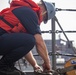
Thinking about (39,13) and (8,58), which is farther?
(39,13)

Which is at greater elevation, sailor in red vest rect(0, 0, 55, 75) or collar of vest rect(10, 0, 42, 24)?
collar of vest rect(10, 0, 42, 24)

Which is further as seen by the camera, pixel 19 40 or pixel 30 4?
pixel 30 4

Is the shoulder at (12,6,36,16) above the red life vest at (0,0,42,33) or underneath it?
above

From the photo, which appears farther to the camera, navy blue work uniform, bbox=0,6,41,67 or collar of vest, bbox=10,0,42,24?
collar of vest, bbox=10,0,42,24

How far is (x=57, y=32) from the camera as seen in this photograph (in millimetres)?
3523

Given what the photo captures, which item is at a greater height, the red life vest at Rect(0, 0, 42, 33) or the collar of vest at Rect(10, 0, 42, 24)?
the collar of vest at Rect(10, 0, 42, 24)

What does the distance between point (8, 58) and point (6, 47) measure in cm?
9

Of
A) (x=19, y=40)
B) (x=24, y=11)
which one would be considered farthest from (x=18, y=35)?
(x=24, y=11)

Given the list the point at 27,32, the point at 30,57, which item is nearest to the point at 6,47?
the point at 27,32

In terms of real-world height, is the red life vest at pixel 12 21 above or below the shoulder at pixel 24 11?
below

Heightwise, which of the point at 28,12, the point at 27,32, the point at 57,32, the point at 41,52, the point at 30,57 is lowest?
the point at 57,32

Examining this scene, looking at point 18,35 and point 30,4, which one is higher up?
point 30,4

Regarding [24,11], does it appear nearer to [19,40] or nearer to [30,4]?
[30,4]

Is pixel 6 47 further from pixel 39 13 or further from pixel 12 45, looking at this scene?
pixel 39 13
